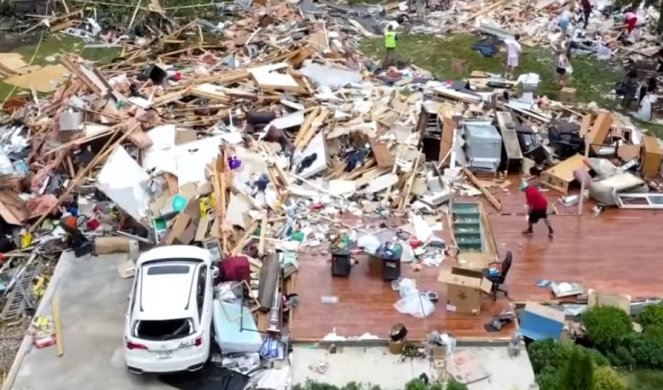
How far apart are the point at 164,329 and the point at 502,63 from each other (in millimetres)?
17260

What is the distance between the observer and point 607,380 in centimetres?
1270

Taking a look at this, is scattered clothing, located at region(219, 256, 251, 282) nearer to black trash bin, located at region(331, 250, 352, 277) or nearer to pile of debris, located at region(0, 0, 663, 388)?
pile of debris, located at region(0, 0, 663, 388)

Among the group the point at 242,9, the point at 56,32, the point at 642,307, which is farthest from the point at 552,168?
the point at 56,32

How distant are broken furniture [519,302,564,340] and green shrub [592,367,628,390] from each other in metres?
1.18

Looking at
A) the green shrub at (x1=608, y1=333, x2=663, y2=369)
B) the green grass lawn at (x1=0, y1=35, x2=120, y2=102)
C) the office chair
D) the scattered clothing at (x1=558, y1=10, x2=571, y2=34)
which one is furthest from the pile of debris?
the scattered clothing at (x1=558, y1=10, x2=571, y2=34)

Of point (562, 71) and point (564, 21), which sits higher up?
point (564, 21)

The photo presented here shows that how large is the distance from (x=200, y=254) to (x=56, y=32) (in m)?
19.4

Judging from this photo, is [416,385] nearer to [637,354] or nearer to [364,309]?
[364,309]

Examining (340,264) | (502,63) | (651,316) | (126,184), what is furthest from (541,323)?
(502,63)

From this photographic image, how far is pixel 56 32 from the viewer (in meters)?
31.1

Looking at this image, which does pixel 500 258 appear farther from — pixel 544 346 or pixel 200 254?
pixel 200 254

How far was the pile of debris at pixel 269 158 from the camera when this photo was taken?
1705cm

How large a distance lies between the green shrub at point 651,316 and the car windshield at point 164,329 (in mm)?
7574

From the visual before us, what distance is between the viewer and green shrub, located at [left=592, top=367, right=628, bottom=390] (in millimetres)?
12617
